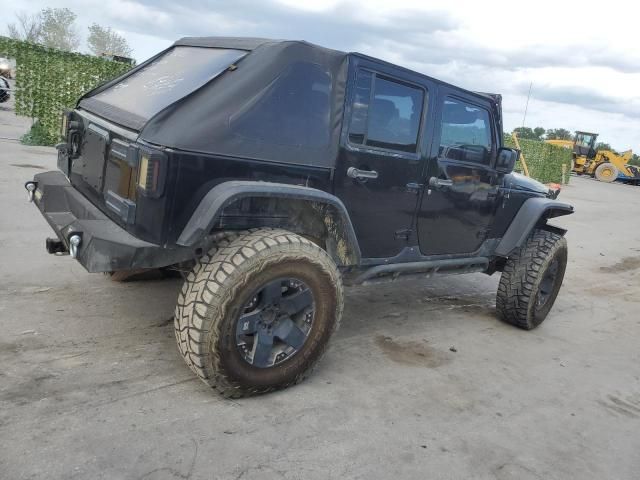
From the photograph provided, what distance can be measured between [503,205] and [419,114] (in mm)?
1363

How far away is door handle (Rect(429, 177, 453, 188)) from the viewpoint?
3.96 metres

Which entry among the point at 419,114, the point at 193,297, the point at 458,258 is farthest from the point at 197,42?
the point at 458,258

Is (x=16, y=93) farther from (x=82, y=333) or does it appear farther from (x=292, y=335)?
(x=292, y=335)

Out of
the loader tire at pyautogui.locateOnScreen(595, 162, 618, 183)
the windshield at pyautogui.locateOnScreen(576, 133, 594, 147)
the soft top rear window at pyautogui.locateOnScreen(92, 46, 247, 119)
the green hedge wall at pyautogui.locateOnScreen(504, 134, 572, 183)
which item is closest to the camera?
the soft top rear window at pyautogui.locateOnScreen(92, 46, 247, 119)

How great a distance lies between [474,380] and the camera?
3.80 metres

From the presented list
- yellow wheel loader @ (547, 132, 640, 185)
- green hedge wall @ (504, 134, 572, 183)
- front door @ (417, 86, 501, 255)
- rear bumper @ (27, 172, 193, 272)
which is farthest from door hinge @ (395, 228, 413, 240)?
yellow wheel loader @ (547, 132, 640, 185)

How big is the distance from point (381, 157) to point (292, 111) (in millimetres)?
712

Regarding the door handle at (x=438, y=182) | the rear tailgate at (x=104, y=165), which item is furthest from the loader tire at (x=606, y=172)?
the rear tailgate at (x=104, y=165)

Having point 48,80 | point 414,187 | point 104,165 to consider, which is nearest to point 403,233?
point 414,187

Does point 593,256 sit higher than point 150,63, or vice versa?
point 150,63

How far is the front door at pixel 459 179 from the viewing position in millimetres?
4023

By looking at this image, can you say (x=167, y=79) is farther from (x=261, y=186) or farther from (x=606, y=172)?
(x=606, y=172)

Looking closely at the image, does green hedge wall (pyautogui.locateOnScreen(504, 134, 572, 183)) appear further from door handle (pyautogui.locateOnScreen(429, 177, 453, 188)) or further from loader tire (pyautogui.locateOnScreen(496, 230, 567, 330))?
door handle (pyautogui.locateOnScreen(429, 177, 453, 188))

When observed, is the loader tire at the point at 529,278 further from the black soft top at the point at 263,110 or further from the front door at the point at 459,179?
the black soft top at the point at 263,110
